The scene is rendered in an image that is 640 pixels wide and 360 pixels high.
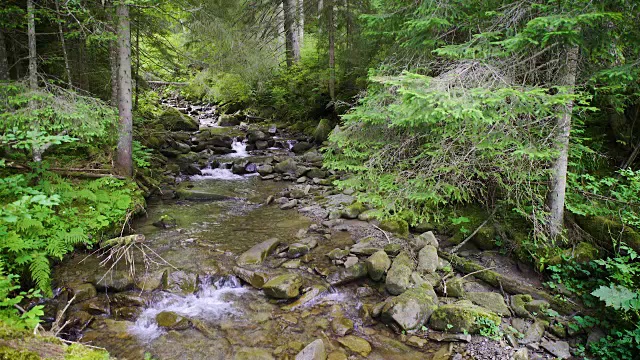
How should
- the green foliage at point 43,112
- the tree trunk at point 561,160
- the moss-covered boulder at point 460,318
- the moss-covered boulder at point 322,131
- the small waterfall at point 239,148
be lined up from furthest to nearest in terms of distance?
the small waterfall at point 239,148
the moss-covered boulder at point 322,131
the green foliage at point 43,112
the tree trunk at point 561,160
the moss-covered boulder at point 460,318

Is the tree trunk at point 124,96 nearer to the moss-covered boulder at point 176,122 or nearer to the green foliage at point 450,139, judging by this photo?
the green foliage at point 450,139

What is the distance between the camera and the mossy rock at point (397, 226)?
754cm

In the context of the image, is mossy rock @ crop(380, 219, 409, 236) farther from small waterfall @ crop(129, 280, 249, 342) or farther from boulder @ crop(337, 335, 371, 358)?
small waterfall @ crop(129, 280, 249, 342)

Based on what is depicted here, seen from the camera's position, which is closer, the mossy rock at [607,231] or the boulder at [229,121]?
the mossy rock at [607,231]

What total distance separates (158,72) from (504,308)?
69.8ft

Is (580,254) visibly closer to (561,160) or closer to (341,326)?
(561,160)

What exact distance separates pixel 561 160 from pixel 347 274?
403 centimetres

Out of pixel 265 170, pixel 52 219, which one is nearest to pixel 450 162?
pixel 52 219

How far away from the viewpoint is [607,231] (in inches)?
219

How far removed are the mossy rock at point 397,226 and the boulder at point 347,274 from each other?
4.85 ft

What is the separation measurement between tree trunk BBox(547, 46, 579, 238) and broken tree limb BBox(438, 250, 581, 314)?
986mm

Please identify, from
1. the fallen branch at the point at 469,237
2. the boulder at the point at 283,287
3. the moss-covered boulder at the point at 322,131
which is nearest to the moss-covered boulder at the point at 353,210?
the fallen branch at the point at 469,237

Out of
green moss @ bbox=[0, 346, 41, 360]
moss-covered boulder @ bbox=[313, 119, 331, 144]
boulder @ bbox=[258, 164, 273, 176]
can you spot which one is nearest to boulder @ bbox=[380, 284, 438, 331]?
green moss @ bbox=[0, 346, 41, 360]

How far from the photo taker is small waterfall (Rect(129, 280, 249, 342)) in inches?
204
